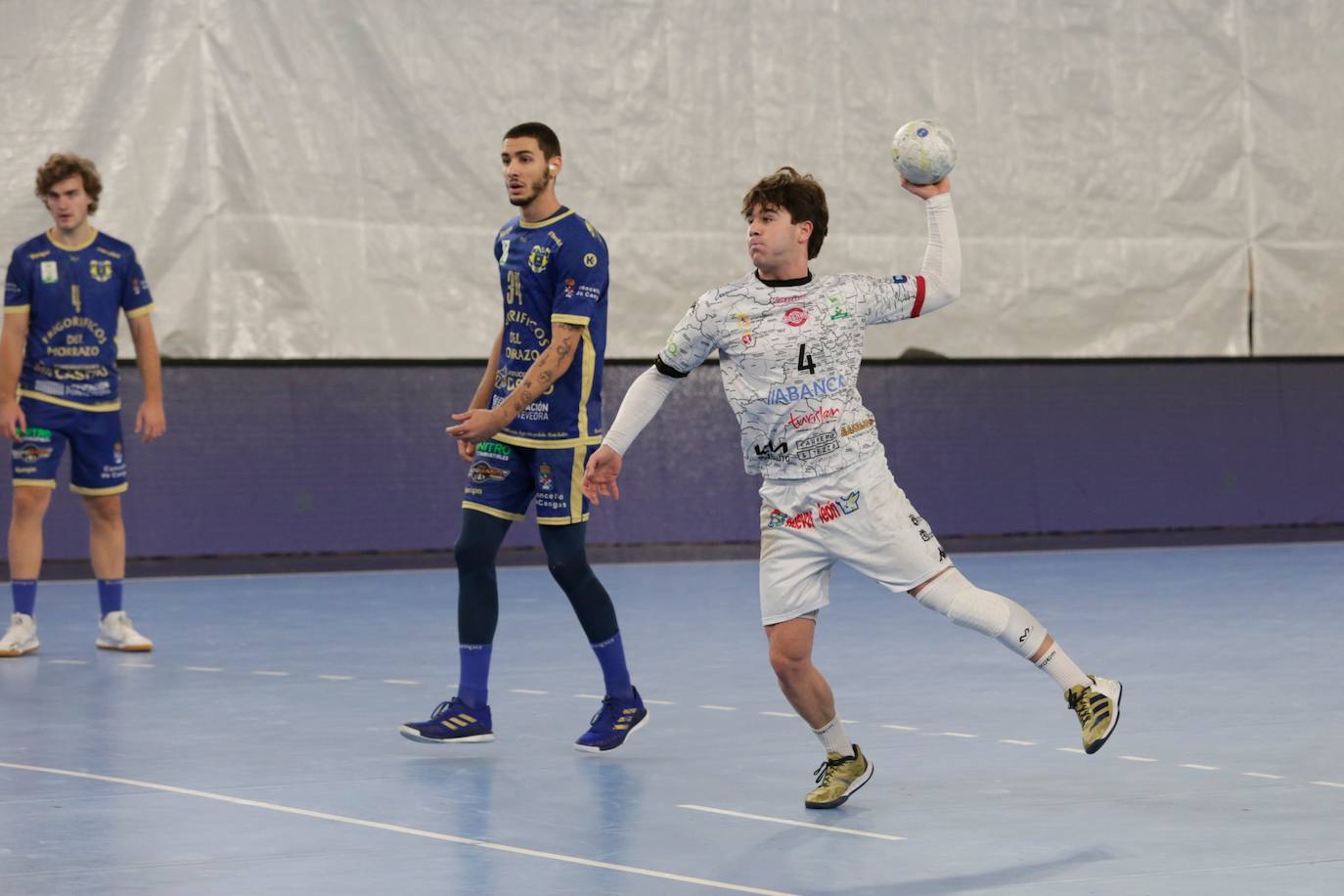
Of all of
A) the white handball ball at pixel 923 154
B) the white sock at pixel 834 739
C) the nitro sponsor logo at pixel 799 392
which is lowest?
the white sock at pixel 834 739

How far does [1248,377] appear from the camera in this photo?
51.2 feet

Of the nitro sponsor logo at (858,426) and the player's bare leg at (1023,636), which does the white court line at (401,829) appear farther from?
the nitro sponsor logo at (858,426)

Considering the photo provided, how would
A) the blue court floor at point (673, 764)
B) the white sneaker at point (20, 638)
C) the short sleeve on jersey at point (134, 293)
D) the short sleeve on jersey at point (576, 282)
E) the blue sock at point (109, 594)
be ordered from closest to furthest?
the blue court floor at point (673, 764) < the short sleeve on jersey at point (576, 282) < the white sneaker at point (20, 638) < the blue sock at point (109, 594) < the short sleeve on jersey at point (134, 293)

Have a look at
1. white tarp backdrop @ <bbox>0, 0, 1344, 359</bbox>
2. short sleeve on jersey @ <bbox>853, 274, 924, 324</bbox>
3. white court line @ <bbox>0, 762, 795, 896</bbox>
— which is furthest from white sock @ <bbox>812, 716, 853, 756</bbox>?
white tarp backdrop @ <bbox>0, 0, 1344, 359</bbox>

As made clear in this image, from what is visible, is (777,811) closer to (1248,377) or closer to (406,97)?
(406,97)

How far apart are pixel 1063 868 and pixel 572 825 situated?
4.33ft

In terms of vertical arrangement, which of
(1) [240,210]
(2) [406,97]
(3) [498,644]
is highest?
(2) [406,97]

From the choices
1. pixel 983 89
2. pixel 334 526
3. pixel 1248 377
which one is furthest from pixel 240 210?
pixel 1248 377

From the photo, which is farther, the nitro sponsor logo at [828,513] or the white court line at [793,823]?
the nitro sponsor logo at [828,513]

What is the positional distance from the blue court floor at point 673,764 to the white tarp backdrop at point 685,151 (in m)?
3.98

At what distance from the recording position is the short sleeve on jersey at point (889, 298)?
5676mm

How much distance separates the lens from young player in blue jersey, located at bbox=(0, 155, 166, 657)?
9.06m

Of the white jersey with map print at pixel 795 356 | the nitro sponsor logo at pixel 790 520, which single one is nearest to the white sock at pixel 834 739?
the nitro sponsor logo at pixel 790 520

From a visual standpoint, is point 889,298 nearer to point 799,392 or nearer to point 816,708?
point 799,392
